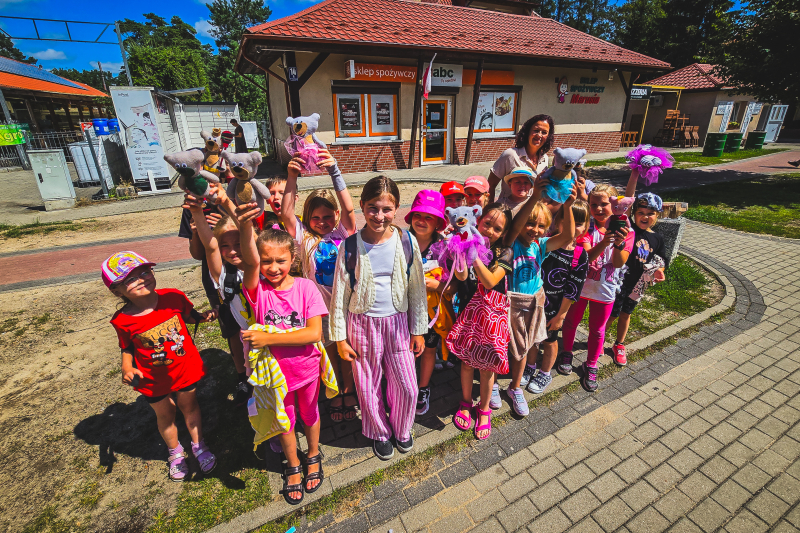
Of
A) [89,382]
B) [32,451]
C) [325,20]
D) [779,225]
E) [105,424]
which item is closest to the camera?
[32,451]

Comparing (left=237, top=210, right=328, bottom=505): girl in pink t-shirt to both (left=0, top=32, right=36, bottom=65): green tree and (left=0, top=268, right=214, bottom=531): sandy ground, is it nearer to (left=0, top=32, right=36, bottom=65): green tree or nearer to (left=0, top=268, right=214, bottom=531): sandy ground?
(left=0, top=268, right=214, bottom=531): sandy ground

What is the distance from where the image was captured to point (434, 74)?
1234cm

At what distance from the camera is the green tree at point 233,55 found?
31217mm

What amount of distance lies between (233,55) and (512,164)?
39833 mm

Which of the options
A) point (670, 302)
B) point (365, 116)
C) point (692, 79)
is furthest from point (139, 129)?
point (692, 79)

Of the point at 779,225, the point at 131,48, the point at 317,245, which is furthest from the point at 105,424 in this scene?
the point at 131,48

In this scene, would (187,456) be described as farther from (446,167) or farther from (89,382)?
(446,167)

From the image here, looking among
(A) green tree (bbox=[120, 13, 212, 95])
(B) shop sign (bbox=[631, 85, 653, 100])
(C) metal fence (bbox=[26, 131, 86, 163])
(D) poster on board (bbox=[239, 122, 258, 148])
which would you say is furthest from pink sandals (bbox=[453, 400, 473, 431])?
(A) green tree (bbox=[120, 13, 212, 95])

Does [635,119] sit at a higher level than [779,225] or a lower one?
higher

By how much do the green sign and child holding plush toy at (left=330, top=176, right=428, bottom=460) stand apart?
21.4 meters

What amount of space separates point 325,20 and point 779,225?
41.8ft

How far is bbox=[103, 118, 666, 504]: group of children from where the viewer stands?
216 centimetres

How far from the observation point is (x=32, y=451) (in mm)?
2746

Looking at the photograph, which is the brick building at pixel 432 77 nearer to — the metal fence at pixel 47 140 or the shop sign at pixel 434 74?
the shop sign at pixel 434 74
